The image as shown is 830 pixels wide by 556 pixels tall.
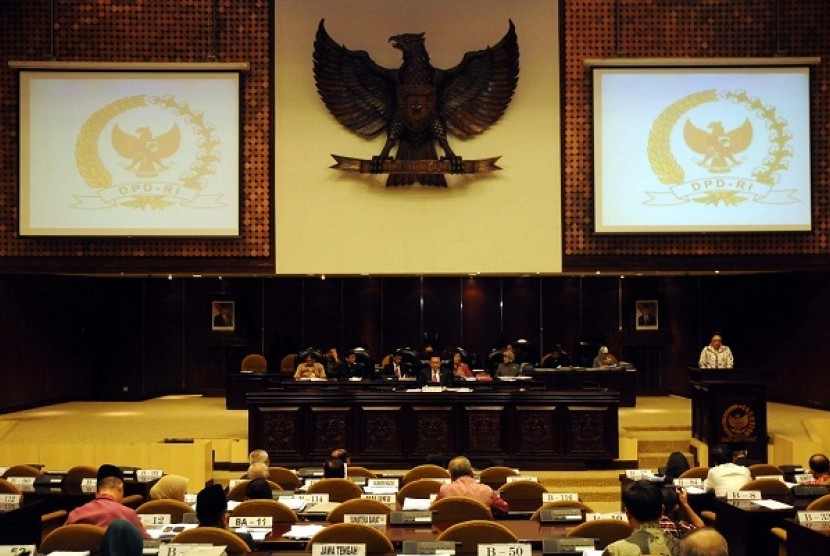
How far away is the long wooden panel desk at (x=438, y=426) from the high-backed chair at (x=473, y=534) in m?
7.59

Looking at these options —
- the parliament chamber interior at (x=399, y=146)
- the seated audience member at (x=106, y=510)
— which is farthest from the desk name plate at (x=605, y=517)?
the parliament chamber interior at (x=399, y=146)

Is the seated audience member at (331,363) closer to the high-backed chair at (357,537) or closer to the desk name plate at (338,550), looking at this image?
the high-backed chair at (357,537)

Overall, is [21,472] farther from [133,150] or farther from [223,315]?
[223,315]

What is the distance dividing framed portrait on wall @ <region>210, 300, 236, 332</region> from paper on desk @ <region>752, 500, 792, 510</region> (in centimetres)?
1567

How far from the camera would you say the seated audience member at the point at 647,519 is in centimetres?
505

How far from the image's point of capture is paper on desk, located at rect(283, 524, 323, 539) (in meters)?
6.28

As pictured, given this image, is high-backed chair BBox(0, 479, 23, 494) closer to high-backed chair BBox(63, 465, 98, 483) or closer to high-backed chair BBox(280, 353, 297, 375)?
high-backed chair BBox(63, 465, 98, 483)

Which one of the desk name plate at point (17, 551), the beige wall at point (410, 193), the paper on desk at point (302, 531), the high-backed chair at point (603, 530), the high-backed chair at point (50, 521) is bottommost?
the high-backed chair at point (50, 521)

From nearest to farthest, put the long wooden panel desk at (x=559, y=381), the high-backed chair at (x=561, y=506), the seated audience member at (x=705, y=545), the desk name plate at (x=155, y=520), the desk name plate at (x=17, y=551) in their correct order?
the seated audience member at (x=705, y=545), the desk name plate at (x=17, y=551), the desk name plate at (x=155, y=520), the high-backed chair at (x=561, y=506), the long wooden panel desk at (x=559, y=381)

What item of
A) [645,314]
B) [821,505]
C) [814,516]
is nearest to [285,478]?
[821,505]

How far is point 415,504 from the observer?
7.45m

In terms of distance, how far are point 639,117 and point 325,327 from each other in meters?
8.75

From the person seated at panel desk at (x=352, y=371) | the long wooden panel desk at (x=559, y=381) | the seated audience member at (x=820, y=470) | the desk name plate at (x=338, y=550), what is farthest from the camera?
the long wooden panel desk at (x=559, y=381)

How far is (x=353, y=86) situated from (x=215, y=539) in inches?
451
